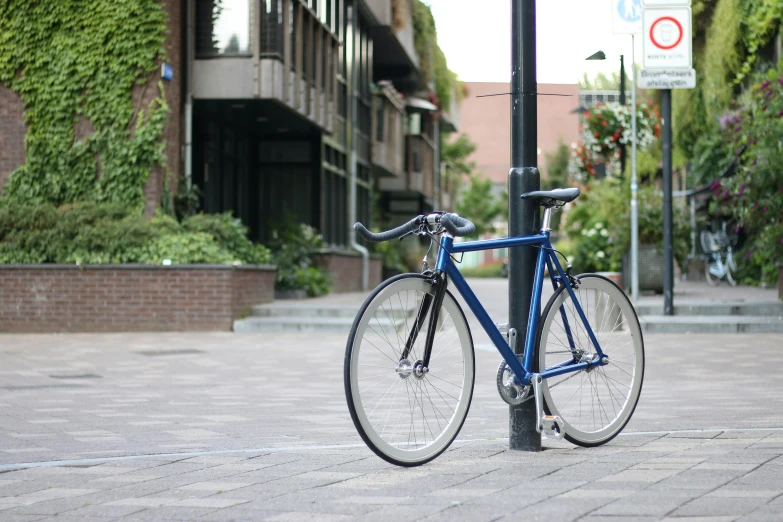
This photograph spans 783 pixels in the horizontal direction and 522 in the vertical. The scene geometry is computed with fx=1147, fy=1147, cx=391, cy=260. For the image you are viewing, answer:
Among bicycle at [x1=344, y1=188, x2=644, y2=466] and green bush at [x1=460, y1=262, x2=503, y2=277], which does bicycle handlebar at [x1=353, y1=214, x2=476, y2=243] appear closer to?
bicycle at [x1=344, y1=188, x2=644, y2=466]

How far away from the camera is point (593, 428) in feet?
18.4

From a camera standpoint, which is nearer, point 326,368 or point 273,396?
point 273,396

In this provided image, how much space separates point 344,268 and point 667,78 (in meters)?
10.9

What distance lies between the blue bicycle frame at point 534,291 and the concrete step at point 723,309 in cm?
1052

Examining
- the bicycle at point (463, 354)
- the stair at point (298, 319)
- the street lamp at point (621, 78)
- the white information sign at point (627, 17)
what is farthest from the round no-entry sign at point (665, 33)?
the bicycle at point (463, 354)

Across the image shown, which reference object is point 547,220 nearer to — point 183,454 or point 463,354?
point 463,354

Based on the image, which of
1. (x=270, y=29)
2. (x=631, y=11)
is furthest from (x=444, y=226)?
(x=270, y=29)

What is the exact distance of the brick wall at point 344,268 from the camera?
22.7 meters

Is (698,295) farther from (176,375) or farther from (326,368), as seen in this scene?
(176,375)

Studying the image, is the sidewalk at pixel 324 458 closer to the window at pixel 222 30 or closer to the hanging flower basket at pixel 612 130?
the window at pixel 222 30

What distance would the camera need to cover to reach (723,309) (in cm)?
1556

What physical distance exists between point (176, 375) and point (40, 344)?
4.07 meters

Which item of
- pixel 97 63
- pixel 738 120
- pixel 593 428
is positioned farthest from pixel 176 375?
pixel 738 120

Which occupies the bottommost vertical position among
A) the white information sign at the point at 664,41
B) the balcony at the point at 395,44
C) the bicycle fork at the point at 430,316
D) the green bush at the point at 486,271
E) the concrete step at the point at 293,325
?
the concrete step at the point at 293,325
